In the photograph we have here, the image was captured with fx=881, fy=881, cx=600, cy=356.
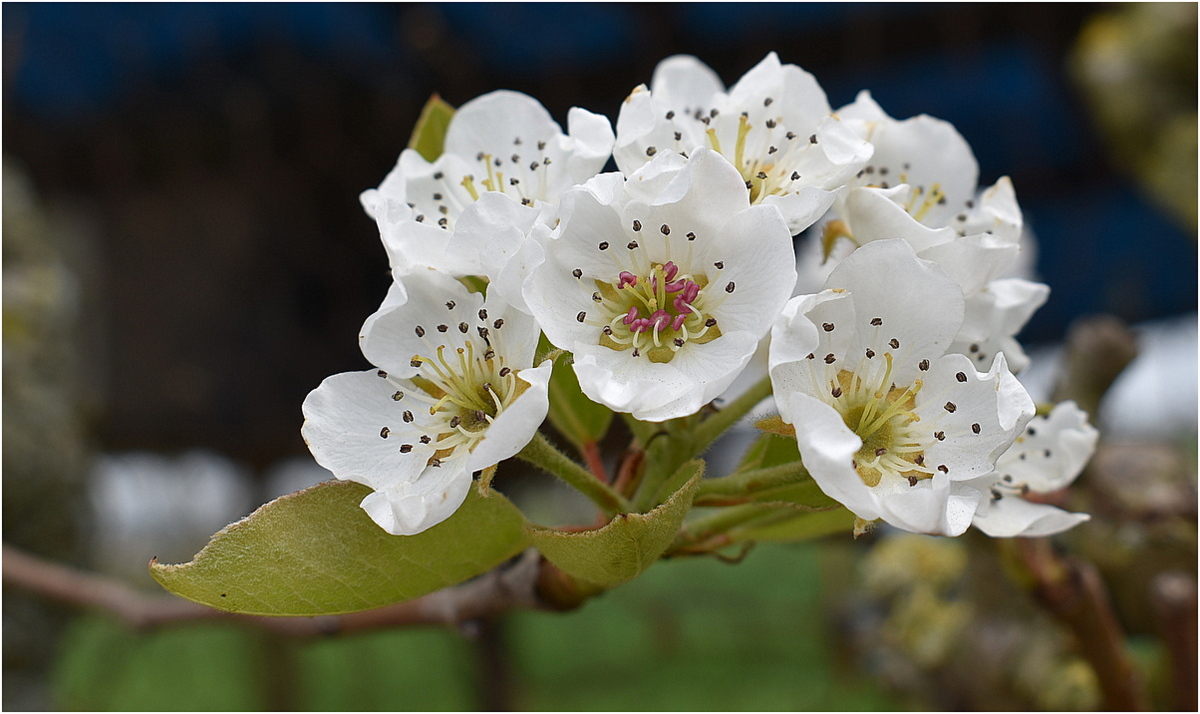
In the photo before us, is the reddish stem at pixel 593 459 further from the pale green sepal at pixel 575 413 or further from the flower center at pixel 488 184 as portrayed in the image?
the flower center at pixel 488 184

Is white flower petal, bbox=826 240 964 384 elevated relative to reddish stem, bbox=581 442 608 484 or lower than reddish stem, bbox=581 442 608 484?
elevated

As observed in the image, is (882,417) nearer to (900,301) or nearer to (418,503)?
(900,301)

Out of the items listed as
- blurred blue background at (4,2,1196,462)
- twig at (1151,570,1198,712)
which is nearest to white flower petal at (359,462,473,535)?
twig at (1151,570,1198,712)

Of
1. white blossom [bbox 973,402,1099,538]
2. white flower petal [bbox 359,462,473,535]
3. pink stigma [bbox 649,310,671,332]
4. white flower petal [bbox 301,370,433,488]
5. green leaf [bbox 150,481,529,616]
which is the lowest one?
white blossom [bbox 973,402,1099,538]

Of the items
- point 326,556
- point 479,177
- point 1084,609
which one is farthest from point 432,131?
point 1084,609

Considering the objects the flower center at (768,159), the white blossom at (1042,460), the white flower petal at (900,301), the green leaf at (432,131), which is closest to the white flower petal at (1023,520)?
the white blossom at (1042,460)

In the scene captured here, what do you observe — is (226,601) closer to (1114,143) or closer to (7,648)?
(7,648)

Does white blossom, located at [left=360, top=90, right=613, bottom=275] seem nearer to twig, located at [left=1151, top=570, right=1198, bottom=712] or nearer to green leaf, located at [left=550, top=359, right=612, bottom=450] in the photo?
green leaf, located at [left=550, top=359, right=612, bottom=450]
